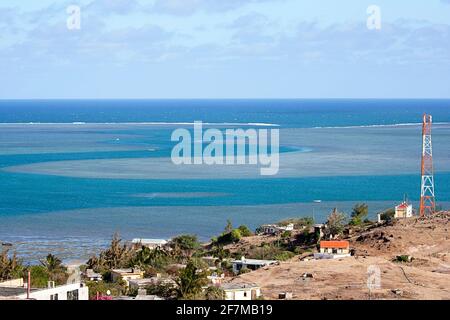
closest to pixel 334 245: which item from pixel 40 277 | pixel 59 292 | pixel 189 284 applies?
pixel 40 277

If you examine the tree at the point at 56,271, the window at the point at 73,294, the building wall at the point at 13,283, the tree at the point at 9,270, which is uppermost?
the window at the point at 73,294

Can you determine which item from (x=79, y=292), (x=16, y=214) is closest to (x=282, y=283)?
(x=79, y=292)

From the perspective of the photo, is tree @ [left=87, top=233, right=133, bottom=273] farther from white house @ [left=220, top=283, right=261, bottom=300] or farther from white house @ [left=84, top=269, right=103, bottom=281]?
white house @ [left=220, top=283, right=261, bottom=300]

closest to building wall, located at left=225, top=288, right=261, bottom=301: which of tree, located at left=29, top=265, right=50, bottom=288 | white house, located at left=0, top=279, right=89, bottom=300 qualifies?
white house, located at left=0, top=279, right=89, bottom=300

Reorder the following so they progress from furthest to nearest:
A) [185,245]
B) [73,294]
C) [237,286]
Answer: [185,245]
[237,286]
[73,294]

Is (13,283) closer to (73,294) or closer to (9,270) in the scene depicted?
(9,270)

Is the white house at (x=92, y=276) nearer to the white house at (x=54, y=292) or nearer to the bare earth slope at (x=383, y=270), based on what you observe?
the bare earth slope at (x=383, y=270)

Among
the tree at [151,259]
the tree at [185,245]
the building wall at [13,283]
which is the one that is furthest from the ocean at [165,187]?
the building wall at [13,283]
